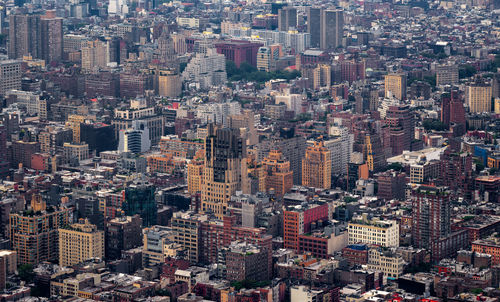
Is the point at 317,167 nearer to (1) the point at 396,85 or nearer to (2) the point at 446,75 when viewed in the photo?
(1) the point at 396,85

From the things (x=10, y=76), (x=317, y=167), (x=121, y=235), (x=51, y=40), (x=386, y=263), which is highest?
(x=51, y=40)

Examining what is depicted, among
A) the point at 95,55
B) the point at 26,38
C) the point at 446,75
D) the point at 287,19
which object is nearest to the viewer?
the point at 446,75

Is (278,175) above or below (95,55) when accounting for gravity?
below

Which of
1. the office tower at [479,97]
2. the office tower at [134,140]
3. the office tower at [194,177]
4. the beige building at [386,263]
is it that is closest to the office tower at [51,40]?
the office tower at [134,140]

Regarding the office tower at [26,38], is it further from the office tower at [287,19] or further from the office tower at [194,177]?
the office tower at [194,177]

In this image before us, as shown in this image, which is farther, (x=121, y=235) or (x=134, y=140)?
(x=134, y=140)

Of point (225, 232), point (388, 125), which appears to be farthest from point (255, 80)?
point (225, 232)

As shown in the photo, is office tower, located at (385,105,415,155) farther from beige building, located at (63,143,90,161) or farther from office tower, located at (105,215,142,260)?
office tower, located at (105,215,142,260)

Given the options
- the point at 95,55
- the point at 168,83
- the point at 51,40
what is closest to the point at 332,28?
the point at 95,55
